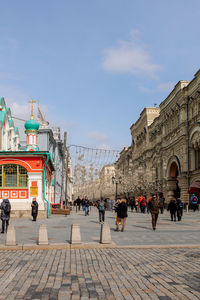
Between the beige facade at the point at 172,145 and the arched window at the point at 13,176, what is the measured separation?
21120 mm

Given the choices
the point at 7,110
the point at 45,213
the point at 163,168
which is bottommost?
the point at 45,213

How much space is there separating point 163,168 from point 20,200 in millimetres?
31444

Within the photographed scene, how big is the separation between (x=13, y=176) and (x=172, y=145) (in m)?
28.1

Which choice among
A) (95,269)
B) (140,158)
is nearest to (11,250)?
(95,269)

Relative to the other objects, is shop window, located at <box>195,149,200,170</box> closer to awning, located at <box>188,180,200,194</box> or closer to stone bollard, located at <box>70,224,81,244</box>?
awning, located at <box>188,180,200,194</box>

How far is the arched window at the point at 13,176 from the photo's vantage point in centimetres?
2739

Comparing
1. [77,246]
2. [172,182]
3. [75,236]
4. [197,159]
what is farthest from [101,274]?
[172,182]

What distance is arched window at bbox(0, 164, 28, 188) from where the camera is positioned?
27.4 m

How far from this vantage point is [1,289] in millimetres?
6703

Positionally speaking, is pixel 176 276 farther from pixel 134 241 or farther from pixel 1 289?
pixel 134 241

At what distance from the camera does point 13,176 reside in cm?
2766

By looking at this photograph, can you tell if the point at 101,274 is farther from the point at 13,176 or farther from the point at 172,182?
the point at 172,182

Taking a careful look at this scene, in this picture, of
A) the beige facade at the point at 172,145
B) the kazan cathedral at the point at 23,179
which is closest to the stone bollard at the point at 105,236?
the kazan cathedral at the point at 23,179

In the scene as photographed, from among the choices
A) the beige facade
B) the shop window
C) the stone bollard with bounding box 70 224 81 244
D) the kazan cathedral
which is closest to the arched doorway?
the beige facade
